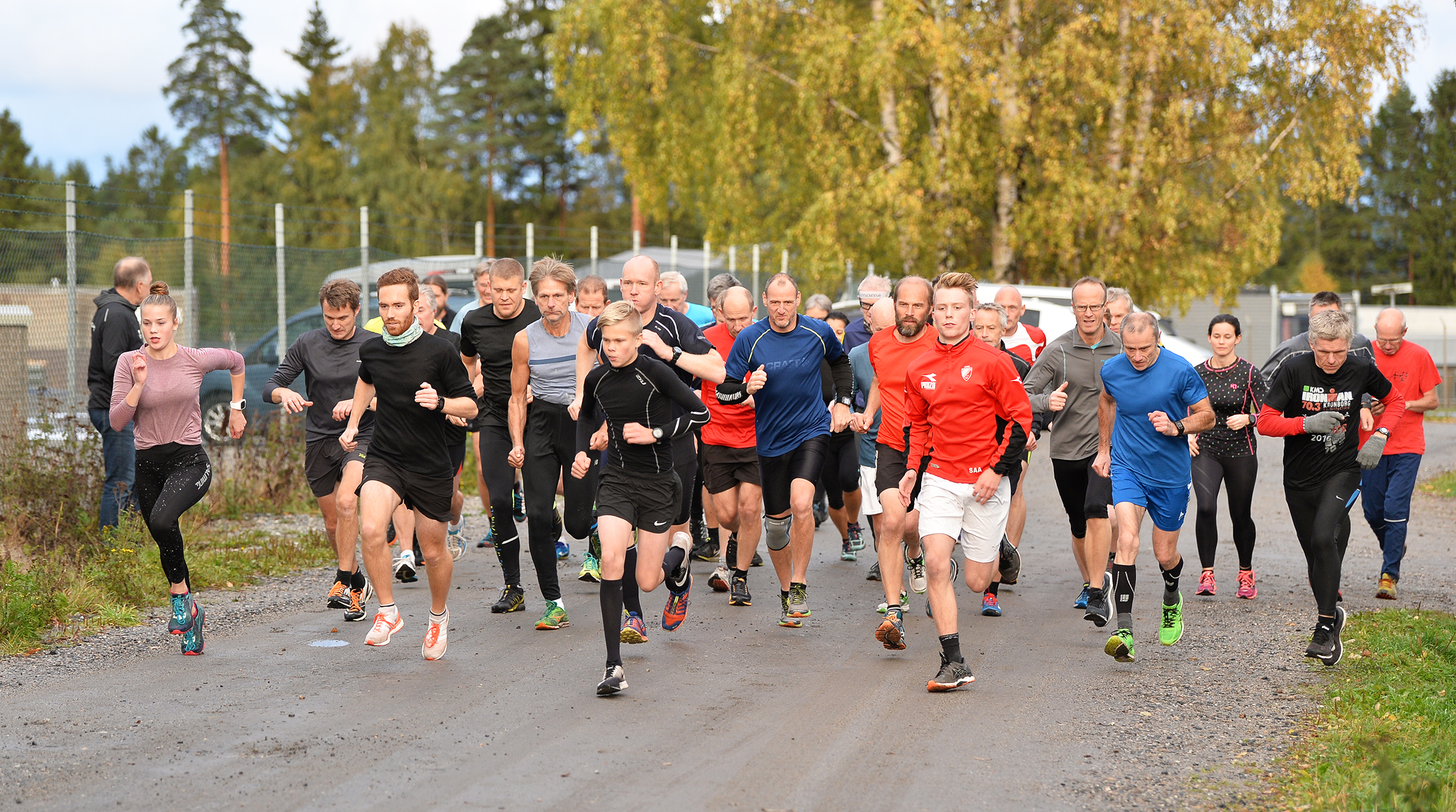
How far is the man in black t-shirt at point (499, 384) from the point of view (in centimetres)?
855

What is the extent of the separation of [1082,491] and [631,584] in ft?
10.5

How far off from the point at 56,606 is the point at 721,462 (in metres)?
4.15

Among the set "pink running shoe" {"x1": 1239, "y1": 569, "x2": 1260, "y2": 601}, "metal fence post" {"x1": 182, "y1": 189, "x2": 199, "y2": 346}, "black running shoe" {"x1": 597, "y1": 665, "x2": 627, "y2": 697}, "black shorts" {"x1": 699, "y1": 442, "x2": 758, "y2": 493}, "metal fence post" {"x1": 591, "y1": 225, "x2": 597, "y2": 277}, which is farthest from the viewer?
"metal fence post" {"x1": 591, "y1": 225, "x2": 597, "y2": 277}

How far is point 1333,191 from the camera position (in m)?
27.1

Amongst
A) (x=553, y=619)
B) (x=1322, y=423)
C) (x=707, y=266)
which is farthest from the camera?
(x=707, y=266)

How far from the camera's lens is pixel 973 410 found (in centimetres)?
689

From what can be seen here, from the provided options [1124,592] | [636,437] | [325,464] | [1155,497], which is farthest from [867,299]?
[325,464]

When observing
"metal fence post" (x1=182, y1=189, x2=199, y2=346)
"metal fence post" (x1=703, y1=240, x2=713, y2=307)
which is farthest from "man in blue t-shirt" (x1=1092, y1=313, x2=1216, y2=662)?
"metal fence post" (x1=703, y1=240, x2=713, y2=307)

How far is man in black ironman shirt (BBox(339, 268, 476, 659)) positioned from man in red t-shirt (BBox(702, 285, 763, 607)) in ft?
6.22

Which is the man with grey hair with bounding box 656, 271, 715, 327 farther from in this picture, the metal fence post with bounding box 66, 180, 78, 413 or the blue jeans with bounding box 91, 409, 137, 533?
the metal fence post with bounding box 66, 180, 78, 413

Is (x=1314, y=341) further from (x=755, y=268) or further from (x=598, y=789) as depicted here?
(x=755, y=268)

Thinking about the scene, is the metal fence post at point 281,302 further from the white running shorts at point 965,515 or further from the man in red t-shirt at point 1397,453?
the man in red t-shirt at point 1397,453

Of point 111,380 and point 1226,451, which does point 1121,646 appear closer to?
point 1226,451

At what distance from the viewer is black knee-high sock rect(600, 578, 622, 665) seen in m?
6.49
